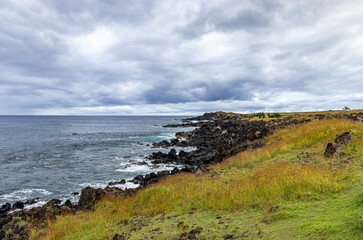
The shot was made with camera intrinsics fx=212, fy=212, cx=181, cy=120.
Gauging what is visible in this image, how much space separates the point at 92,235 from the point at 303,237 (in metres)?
7.40

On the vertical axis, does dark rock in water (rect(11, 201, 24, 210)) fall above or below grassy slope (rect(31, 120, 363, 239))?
below

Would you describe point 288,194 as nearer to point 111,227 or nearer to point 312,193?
point 312,193

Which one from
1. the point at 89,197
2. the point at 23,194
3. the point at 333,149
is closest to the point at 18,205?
the point at 23,194

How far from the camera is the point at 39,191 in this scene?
20.6m

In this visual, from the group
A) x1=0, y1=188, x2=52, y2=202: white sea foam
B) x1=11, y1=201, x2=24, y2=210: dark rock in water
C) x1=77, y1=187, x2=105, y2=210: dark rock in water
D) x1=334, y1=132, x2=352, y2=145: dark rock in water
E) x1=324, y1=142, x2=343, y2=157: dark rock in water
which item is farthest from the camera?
x1=0, y1=188, x2=52, y2=202: white sea foam

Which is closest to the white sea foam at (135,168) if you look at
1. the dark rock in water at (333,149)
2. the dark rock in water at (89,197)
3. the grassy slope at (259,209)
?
the dark rock in water at (89,197)

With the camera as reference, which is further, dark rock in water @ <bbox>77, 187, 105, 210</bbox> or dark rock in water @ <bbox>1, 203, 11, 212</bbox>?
dark rock in water @ <bbox>1, 203, 11, 212</bbox>

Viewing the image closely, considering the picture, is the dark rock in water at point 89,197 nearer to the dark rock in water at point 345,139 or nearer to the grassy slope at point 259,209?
the grassy slope at point 259,209

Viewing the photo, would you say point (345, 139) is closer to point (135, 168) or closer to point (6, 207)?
point (6, 207)

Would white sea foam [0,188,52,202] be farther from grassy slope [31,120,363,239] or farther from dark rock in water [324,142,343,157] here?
dark rock in water [324,142,343,157]

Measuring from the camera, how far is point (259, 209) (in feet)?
22.1

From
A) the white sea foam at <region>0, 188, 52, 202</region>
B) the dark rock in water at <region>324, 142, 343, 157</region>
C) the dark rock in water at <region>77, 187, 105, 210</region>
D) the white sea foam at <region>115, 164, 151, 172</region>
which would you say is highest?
the dark rock in water at <region>324, 142, 343, 157</region>

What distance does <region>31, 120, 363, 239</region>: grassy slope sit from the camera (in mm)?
4895

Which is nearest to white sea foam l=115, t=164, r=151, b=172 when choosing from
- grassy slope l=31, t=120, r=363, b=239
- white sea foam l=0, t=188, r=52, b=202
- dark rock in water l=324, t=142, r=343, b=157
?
white sea foam l=0, t=188, r=52, b=202
